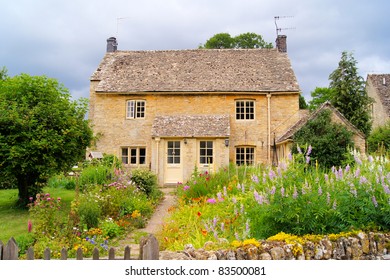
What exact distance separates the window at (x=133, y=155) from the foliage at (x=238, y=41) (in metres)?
23.9

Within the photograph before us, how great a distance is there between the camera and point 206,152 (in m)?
20.5

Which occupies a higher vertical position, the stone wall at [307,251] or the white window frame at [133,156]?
the white window frame at [133,156]

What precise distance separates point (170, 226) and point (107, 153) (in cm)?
1445

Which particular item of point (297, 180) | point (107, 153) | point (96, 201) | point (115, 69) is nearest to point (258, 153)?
point (107, 153)

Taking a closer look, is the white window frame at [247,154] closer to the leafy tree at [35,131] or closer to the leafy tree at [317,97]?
the leafy tree at [35,131]

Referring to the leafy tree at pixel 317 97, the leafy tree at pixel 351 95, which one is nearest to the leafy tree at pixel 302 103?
the leafy tree at pixel 317 97

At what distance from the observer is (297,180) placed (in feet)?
19.3

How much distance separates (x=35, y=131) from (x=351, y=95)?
69.8 ft

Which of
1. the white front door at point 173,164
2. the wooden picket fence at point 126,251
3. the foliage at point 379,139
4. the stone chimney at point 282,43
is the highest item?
the stone chimney at point 282,43

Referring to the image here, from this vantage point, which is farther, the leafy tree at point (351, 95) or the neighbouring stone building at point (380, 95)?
the neighbouring stone building at point (380, 95)

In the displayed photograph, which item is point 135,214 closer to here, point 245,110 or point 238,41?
point 245,110

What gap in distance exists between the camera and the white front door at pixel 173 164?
2056 cm

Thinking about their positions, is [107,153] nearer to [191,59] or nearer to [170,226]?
[191,59]

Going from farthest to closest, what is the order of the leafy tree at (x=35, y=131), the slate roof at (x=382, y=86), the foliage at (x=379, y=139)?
1. the slate roof at (x=382, y=86)
2. the foliage at (x=379, y=139)
3. the leafy tree at (x=35, y=131)
